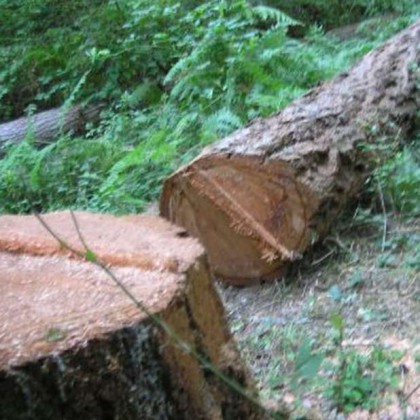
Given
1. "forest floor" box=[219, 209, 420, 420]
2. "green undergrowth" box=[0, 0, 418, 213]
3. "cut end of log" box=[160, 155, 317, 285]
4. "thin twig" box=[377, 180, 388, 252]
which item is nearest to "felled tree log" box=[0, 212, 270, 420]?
"forest floor" box=[219, 209, 420, 420]

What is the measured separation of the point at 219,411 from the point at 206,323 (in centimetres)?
29

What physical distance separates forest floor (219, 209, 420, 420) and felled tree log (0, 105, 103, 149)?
11.5 ft

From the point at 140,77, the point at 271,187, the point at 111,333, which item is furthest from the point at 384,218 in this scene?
the point at 140,77

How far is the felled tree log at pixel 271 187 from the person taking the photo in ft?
12.0

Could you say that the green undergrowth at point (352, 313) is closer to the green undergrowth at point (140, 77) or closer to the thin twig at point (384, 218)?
the thin twig at point (384, 218)

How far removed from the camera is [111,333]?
6.04 feet

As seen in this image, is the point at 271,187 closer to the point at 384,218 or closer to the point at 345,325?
the point at 384,218

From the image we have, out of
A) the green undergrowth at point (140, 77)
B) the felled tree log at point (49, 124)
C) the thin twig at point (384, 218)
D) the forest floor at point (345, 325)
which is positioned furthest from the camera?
the felled tree log at point (49, 124)

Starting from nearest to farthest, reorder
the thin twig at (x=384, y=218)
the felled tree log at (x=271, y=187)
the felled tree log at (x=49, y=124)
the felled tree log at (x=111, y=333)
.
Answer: the felled tree log at (x=111, y=333) < the felled tree log at (x=271, y=187) < the thin twig at (x=384, y=218) < the felled tree log at (x=49, y=124)

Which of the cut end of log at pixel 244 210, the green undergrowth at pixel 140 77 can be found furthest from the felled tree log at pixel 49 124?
the cut end of log at pixel 244 210

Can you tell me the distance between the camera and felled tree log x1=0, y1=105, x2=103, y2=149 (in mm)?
6832

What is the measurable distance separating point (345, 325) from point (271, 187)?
2.77ft

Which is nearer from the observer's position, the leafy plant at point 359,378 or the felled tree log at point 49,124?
the leafy plant at point 359,378

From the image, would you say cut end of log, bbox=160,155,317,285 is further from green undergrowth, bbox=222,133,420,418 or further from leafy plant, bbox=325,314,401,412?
leafy plant, bbox=325,314,401,412
